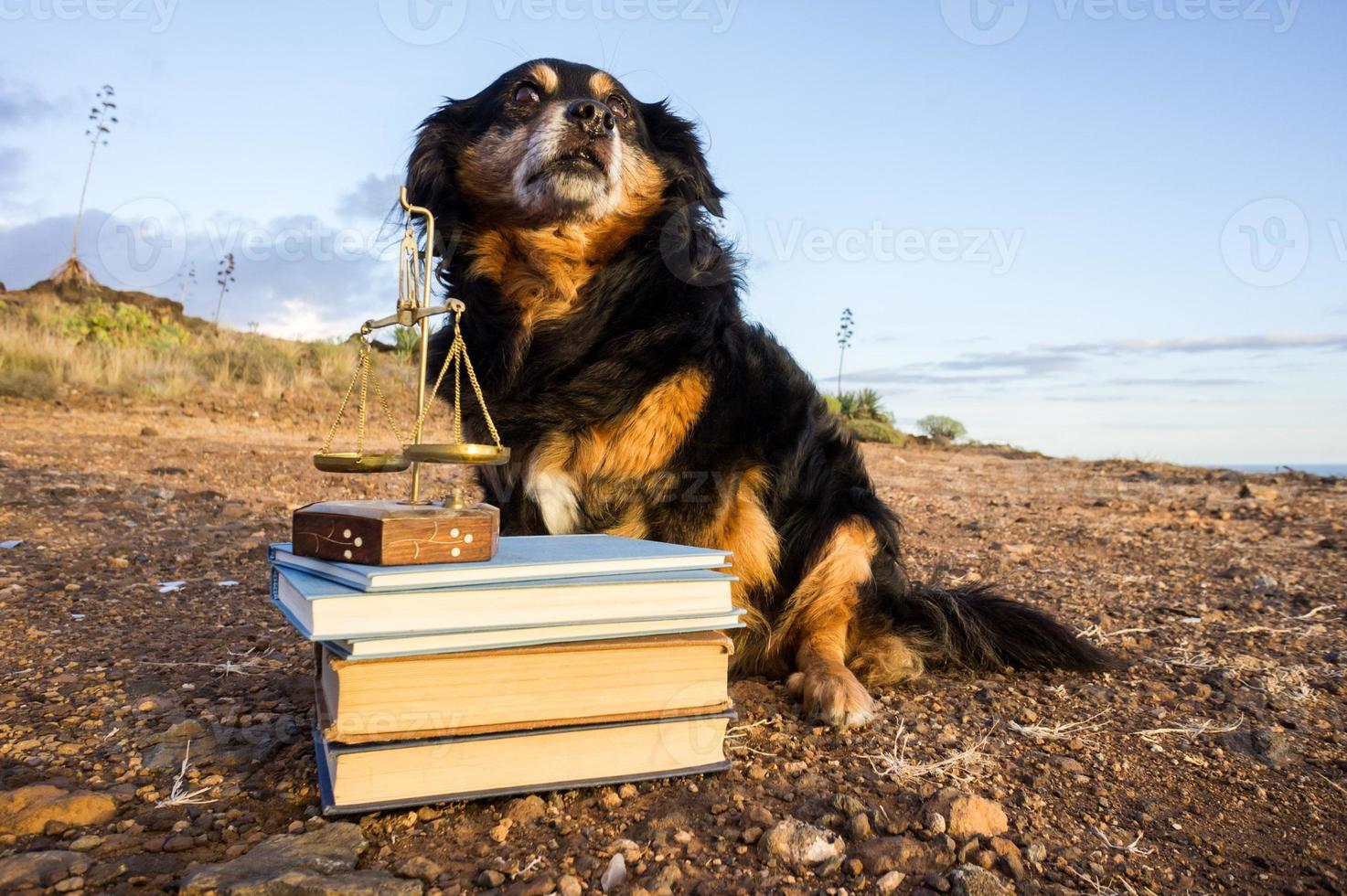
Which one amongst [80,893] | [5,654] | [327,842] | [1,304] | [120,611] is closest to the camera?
[80,893]

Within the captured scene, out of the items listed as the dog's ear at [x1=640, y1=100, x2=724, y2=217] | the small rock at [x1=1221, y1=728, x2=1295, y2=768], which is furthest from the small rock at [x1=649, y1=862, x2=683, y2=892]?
the dog's ear at [x1=640, y1=100, x2=724, y2=217]

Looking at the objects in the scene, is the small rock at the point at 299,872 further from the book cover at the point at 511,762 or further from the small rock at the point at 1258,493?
the small rock at the point at 1258,493

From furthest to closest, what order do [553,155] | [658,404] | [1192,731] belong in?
[553,155] → [658,404] → [1192,731]

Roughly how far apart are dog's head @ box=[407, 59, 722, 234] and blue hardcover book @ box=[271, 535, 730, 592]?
1.62 m

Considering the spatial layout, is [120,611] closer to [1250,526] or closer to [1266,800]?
[1266,800]

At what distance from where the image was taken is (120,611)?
3.40 m

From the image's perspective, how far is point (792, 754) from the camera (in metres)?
2.32

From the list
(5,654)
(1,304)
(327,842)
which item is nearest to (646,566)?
(327,842)

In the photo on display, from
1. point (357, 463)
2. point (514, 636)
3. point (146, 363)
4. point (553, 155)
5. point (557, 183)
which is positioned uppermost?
point (553, 155)

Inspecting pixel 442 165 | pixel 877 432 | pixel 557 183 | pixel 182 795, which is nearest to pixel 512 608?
pixel 182 795

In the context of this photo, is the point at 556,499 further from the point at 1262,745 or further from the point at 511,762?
the point at 1262,745

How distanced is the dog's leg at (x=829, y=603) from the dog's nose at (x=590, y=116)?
5.71 ft

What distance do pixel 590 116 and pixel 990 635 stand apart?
2.40 m

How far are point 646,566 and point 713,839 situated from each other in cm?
57
